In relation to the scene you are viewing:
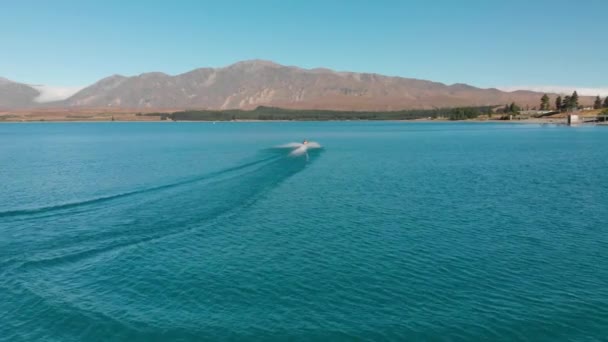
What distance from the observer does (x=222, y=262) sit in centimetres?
2966

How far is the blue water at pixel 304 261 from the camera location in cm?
2156

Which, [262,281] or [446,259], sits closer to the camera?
[262,281]

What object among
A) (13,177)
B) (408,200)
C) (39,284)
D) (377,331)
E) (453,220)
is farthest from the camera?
(13,177)

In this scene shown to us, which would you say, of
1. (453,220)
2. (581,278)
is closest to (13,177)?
(453,220)

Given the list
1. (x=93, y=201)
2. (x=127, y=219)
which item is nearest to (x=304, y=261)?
(x=127, y=219)

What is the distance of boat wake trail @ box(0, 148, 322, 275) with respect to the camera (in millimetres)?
30906

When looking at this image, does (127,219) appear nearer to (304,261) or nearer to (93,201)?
(93,201)

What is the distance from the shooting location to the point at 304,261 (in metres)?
29.8

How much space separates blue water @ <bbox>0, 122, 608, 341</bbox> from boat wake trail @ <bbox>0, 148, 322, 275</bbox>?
0.56 feet

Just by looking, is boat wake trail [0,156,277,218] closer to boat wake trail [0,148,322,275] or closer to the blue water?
boat wake trail [0,148,322,275]

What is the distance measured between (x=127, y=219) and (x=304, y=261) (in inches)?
686

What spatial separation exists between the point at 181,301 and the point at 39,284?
809 centimetres

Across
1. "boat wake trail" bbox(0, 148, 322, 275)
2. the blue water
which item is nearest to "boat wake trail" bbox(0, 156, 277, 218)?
"boat wake trail" bbox(0, 148, 322, 275)

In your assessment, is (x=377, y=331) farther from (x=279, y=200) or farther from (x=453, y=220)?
(x=279, y=200)
